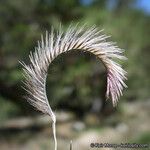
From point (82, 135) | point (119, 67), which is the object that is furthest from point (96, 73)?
point (119, 67)

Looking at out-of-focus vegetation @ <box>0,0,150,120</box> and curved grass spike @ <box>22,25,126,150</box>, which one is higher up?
out-of-focus vegetation @ <box>0,0,150,120</box>

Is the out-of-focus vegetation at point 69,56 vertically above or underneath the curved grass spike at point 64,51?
above

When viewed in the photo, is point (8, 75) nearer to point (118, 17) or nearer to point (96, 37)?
point (118, 17)

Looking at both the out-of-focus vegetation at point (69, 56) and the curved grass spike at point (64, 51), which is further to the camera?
the out-of-focus vegetation at point (69, 56)

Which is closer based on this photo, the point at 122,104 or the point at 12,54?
the point at 12,54

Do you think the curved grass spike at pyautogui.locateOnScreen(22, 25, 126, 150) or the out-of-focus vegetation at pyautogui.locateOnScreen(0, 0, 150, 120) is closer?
the curved grass spike at pyautogui.locateOnScreen(22, 25, 126, 150)
